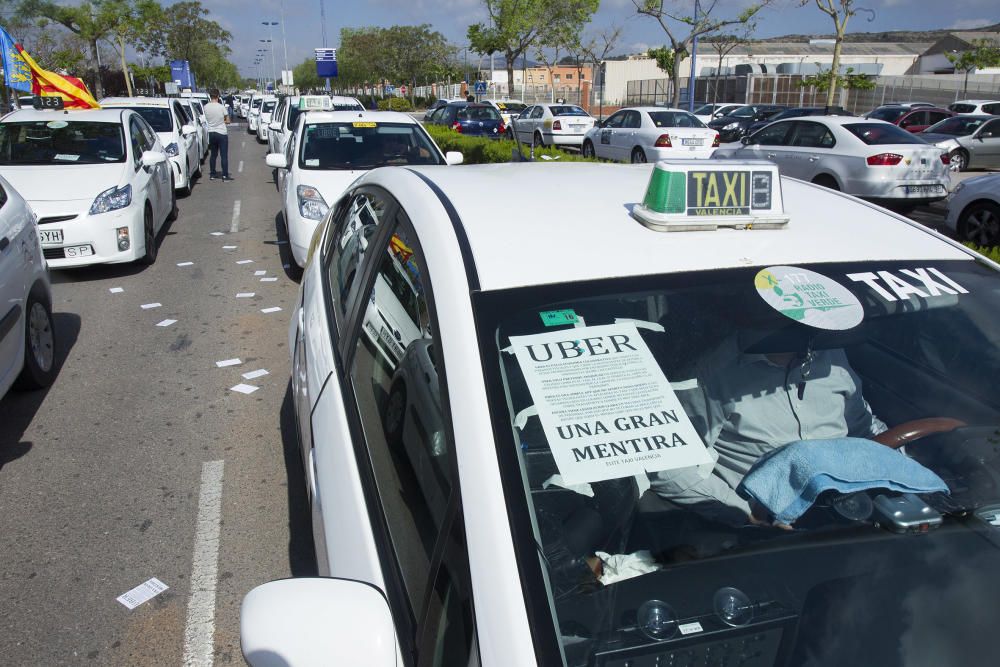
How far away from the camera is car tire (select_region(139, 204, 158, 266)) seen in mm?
8305

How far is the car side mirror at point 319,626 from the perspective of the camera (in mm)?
1307

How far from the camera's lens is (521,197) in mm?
2252

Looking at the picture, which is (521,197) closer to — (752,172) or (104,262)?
(752,172)

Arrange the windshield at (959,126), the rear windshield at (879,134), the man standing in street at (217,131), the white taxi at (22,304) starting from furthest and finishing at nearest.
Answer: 1. the windshield at (959,126)
2. the man standing in street at (217,131)
3. the rear windshield at (879,134)
4. the white taxi at (22,304)

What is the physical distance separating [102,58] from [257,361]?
1935 inches

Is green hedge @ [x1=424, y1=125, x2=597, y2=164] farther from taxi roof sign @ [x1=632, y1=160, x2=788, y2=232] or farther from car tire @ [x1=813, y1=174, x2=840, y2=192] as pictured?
taxi roof sign @ [x1=632, y1=160, x2=788, y2=232]

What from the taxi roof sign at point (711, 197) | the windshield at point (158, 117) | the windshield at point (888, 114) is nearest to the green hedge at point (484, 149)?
the windshield at point (158, 117)

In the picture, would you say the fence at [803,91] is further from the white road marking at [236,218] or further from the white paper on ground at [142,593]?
the white paper on ground at [142,593]

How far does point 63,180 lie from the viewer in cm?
767

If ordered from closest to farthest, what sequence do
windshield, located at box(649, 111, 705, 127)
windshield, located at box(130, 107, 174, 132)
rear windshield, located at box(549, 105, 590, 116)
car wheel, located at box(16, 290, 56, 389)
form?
car wheel, located at box(16, 290, 56, 389), windshield, located at box(130, 107, 174, 132), windshield, located at box(649, 111, 705, 127), rear windshield, located at box(549, 105, 590, 116)

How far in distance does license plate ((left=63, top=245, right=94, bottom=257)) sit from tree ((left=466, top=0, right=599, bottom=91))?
37631 mm

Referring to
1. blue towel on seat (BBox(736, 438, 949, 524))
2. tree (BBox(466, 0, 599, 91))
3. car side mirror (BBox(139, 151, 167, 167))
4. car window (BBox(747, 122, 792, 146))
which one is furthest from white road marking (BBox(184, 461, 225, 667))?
tree (BBox(466, 0, 599, 91))

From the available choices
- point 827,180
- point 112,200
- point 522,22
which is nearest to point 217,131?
point 112,200

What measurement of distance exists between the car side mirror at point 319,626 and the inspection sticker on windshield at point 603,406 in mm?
454
